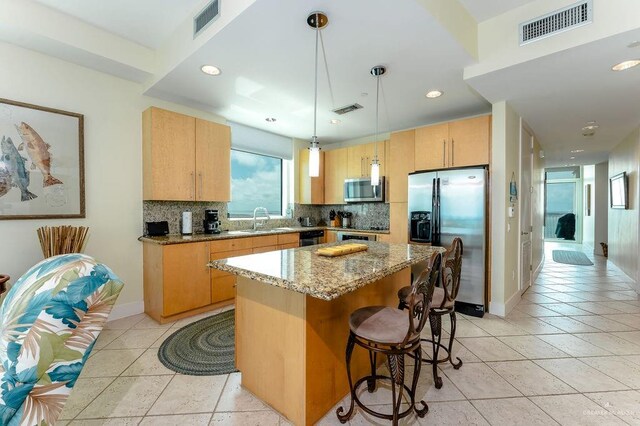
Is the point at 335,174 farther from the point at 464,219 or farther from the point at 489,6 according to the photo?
the point at 489,6

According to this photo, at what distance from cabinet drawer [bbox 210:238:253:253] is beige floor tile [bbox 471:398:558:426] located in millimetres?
2805

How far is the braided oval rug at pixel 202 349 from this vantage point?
2209 millimetres

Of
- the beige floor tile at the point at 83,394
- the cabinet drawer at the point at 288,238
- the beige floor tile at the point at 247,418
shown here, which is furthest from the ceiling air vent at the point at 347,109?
the beige floor tile at the point at 83,394

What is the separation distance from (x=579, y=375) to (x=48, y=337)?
317 cm

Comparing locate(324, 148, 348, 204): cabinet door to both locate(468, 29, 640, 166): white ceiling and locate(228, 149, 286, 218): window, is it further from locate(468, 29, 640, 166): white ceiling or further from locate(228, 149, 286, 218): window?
locate(468, 29, 640, 166): white ceiling

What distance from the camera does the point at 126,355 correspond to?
2.38m

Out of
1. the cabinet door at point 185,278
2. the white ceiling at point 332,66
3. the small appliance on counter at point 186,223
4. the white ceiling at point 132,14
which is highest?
the white ceiling at point 132,14

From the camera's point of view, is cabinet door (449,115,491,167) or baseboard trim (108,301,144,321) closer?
baseboard trim (108,301,144,321)

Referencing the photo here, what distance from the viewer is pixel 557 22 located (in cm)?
216

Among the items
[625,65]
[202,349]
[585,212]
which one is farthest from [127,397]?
[585,212]

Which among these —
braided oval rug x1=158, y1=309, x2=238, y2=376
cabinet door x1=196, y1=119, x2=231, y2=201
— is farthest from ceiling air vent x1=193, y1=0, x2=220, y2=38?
braided oval rug x1=158, y1=309, x2=238, y2=376

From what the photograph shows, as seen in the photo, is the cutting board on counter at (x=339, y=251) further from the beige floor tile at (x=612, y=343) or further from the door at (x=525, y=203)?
the door at (x=525, y=203)

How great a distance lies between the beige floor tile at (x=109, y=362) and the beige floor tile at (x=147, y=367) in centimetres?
5

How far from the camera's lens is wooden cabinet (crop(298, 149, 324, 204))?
205 inches
